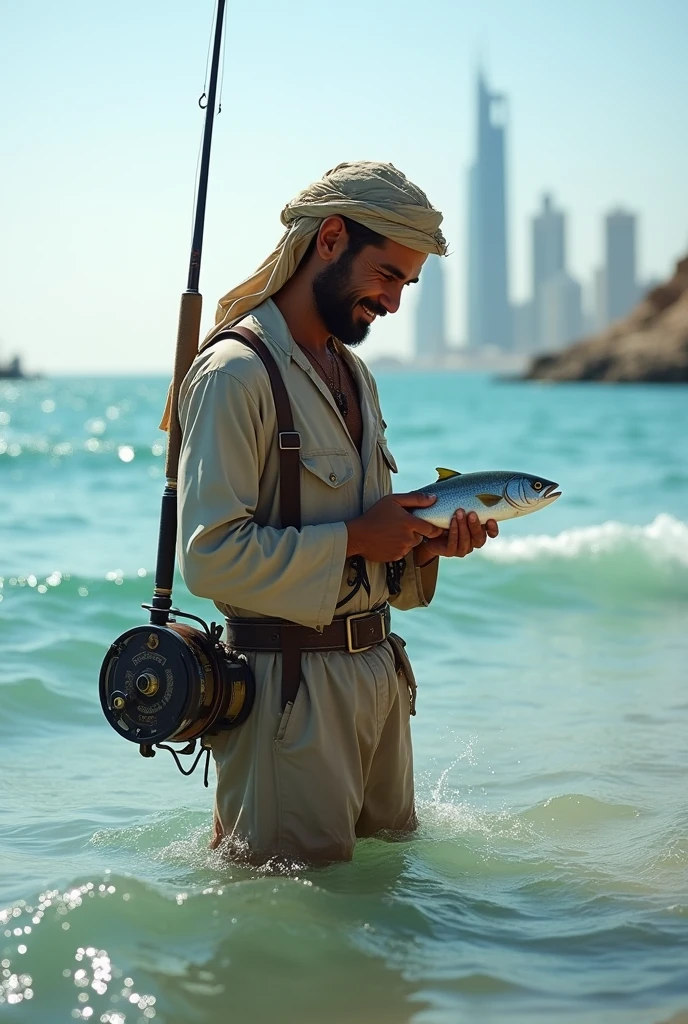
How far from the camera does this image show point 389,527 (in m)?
3.24

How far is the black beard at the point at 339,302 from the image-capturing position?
3.36 m

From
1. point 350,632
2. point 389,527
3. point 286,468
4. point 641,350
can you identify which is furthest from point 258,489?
point 641,350

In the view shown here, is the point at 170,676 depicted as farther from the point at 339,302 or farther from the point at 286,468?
the point at 339,302

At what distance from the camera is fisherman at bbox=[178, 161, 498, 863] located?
3143 mm

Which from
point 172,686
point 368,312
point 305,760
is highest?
point 368,312

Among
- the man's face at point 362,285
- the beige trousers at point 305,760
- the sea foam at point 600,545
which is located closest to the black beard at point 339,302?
the man's face at point 362,285

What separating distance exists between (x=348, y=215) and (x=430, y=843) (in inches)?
78.8

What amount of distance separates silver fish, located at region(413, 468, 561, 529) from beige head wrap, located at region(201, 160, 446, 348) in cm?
60

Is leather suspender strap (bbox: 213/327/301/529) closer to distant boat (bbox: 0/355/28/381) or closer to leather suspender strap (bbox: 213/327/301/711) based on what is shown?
leather suspender strap (bbox: 213/327/301/711)

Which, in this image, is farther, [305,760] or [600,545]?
[600,545]

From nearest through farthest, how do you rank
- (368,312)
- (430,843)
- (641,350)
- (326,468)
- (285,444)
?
1. (285,444)
2. (326,468)
3. (368,312)
4. (430,843)
5. (641,350)

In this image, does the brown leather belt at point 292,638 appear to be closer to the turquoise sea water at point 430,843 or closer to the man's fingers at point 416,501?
the man's fingers at point 416,501

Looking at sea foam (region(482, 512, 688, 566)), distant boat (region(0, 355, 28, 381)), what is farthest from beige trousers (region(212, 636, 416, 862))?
distant boat (region(0, 355, 28, 381))

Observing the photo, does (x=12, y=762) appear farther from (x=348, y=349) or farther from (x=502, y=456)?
(x=502, y=456)
